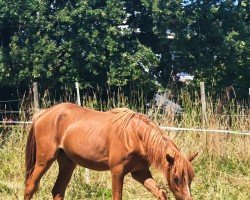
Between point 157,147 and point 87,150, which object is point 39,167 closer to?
point 87,150

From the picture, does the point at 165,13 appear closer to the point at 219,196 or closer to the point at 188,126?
the point at 188,126

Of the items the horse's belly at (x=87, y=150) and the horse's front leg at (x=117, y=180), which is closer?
the horse's front leg at (x=117, y=180)

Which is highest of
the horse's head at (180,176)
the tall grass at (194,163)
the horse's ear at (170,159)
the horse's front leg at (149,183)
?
the horse's ear at (170,159)

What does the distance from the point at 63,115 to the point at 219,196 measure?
2.24m

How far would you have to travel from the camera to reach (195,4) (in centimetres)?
1634

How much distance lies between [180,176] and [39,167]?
5.94ft

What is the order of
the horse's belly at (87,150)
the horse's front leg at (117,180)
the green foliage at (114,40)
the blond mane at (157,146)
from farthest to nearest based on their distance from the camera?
the green foliage at (114,40)
the horse's belly at (87,150)
the horse's front leg at (117,180)
the blond mane at (157,146)

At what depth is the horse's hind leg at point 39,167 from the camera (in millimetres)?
4922

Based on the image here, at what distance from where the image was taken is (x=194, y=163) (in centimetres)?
694

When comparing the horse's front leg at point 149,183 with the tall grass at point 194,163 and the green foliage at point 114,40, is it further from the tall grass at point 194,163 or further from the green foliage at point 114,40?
the green foliage at point 114,40

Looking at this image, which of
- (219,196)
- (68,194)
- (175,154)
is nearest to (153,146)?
(175,154)

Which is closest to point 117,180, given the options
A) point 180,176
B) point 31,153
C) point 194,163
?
point 180,176

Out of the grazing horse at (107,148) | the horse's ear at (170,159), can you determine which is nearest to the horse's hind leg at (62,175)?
the grazing horse at (107,148)

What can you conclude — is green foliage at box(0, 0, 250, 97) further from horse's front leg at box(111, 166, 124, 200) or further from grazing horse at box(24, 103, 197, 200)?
horse's front leg at box(111, 166, 124, 200)
